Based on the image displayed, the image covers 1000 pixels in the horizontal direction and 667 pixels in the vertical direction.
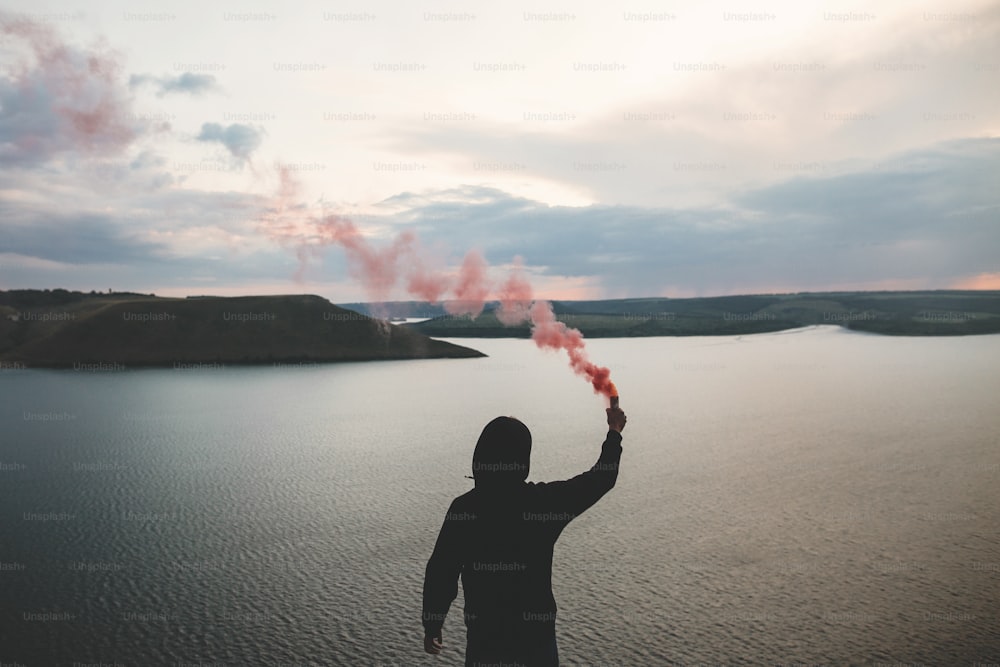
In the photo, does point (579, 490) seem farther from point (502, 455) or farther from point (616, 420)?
point (616, 420)

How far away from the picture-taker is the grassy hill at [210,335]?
124062mm

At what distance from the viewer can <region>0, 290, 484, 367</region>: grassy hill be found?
124m

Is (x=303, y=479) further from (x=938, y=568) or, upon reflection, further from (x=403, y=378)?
(x=403, y=378)

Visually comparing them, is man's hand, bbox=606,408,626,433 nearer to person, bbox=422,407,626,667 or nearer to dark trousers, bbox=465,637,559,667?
person, bbox=422,407,626,667

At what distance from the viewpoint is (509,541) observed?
6504mm

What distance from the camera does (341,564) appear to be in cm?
2342

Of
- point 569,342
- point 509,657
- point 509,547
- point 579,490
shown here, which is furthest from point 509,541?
point 569,342

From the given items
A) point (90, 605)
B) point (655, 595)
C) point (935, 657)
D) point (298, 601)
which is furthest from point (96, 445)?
point (935, 657)

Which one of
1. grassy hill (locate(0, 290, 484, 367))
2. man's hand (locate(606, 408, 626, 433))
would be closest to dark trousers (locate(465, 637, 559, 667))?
man's hand (locate(606, 408, 626, 433))

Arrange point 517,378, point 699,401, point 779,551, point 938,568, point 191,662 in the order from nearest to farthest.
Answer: point 191,662, point 938,568, point 779,551, point 699,401, point 517,378

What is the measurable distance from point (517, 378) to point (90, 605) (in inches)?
2933

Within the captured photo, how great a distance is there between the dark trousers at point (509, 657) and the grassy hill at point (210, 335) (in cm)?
12707

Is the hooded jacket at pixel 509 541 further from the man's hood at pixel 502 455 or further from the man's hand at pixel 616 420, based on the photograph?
the man's hand at pixel 616 420

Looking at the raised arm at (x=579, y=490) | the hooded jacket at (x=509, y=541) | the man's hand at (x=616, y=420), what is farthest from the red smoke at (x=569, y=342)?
the hooded jacket at (x=509, y=541)
